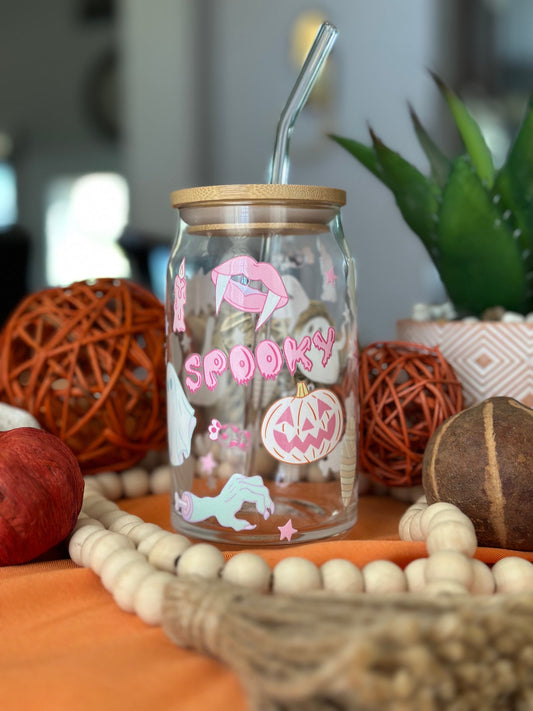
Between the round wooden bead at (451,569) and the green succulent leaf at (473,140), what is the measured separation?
1.40 ft

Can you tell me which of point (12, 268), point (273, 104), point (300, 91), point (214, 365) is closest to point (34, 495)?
point (214, 365)

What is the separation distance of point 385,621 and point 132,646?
15 centimetres

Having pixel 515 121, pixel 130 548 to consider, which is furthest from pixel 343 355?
pixel 515 121

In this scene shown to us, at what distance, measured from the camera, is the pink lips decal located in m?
0.52

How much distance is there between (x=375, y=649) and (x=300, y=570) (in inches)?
5.9

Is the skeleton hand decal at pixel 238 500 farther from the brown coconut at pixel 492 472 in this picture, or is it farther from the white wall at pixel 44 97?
the white wall at pixel 44 97

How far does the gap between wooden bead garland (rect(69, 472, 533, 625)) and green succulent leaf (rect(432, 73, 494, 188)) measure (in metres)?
0.39

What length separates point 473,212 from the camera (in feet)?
2.15

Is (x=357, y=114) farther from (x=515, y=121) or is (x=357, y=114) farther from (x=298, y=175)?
(x=515, y=121)

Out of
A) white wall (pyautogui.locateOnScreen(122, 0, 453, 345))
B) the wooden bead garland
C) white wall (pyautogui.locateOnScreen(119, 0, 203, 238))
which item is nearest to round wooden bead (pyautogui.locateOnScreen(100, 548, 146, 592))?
the wooden bead garland

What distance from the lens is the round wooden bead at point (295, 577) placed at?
1.37 feet

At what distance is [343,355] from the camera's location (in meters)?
0.57

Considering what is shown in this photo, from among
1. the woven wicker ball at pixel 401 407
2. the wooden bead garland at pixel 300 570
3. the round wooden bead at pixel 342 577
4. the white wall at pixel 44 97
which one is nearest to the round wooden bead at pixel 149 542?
the wooden bead garland at pixel 300 570

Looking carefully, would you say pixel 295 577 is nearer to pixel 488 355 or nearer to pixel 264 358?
pixel 264 358
